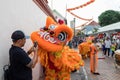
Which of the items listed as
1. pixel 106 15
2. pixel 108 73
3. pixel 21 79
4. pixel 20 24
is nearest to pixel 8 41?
pixel 21 79

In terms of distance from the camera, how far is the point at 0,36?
Result: 142 inches

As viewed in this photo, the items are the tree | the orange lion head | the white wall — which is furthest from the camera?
the tree

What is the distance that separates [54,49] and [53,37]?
279mm

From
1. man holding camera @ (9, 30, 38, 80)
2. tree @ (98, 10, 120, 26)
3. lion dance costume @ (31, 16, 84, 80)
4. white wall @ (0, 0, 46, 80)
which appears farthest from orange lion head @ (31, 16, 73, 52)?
tree @ (98, 10, 120, 26)

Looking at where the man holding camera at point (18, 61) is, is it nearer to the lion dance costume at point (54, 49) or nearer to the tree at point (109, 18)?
the lion dance costume at point (54, 49)

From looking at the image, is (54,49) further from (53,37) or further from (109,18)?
(109,18)

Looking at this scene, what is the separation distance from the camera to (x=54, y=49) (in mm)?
4840

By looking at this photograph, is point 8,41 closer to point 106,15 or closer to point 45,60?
point 45,60

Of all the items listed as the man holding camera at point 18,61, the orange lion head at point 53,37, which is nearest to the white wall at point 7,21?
the man holding camera at point 18,61

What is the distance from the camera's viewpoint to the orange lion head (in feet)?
15.6

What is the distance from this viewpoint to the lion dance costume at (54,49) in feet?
15.8

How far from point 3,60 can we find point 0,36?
432 mm

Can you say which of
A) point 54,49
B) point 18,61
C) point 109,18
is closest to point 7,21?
point 18,61

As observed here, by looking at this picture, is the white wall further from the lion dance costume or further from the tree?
the tree
